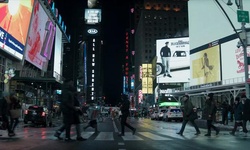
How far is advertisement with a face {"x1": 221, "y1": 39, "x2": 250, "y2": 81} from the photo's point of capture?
5370 cm

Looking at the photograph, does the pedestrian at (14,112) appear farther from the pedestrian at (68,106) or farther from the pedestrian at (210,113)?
the pedestrian at (210,113)

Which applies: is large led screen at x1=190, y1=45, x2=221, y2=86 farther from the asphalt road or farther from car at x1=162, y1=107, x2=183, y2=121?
the asphalt road

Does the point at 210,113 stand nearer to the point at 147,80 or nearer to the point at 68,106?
the point at 68,106

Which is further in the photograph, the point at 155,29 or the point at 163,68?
the point at 155,29

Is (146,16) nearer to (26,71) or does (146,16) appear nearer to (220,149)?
(26,71)

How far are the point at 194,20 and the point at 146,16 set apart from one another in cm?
9053

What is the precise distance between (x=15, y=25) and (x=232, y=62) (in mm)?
34021

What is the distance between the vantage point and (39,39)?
5144cm

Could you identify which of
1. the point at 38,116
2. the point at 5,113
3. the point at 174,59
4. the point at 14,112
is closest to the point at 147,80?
the point at 174,59

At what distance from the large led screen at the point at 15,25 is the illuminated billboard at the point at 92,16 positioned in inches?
5415

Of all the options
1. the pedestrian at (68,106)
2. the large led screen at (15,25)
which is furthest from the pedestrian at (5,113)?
the large led screen at (15,25)

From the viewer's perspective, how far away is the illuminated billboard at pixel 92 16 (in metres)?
181

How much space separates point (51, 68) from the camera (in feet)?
226

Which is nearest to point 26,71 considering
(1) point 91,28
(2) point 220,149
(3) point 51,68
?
(3) point 51,68
